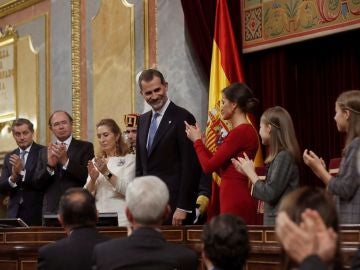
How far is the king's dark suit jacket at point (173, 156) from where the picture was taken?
455 cm

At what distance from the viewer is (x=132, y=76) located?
7.04 meters

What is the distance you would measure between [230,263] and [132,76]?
488 centimetres

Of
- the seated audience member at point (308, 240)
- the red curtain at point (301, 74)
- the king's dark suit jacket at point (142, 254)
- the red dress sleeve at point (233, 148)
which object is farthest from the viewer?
the red curtain at point (301, 74)

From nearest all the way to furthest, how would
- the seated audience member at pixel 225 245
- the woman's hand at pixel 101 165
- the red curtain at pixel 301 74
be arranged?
1. the seated audience member at pixel 225 245
2. the woman's hand at pixel 101 165
3. the red curtain at pixel 301 74

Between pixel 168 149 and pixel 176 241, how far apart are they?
2.50 ft

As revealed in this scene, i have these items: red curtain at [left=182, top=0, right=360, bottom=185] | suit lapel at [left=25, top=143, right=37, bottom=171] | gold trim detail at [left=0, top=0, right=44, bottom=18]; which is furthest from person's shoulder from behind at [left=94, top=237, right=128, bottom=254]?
gold trim detail at [left=0, top=0, right=44, bottom=18]

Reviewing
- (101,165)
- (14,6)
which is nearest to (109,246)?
(101,165)

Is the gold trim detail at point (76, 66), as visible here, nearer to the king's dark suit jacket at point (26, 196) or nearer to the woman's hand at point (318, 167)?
the king's dark suit jacket at point (26, 196)

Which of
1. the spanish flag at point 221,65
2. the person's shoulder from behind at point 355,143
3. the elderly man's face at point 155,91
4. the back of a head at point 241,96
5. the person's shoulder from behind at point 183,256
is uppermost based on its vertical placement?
the spanish flag at point 221,65

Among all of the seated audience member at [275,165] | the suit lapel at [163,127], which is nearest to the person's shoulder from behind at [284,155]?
the seated audience member at [275,165]

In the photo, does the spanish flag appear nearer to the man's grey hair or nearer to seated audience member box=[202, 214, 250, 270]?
the man's grey hair

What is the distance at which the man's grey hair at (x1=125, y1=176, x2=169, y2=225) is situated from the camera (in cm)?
260

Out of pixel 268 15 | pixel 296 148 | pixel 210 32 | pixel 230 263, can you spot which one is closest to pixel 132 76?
pixel 210 32

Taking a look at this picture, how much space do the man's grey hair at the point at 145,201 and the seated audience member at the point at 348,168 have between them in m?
1.16
